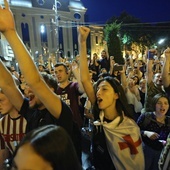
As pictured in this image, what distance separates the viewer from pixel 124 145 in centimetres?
210

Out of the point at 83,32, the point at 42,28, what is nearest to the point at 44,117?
the point at 83,32

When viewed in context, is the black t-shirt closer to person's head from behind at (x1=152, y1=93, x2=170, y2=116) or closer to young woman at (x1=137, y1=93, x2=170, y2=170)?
young woman at (x1=137, y1=93, x2=170, y2=170)

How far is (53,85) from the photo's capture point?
2.19 meters

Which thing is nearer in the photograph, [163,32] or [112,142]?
[112,142]

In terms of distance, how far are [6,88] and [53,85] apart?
0.44 m

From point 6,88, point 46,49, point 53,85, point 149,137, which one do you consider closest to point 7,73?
point 6,88

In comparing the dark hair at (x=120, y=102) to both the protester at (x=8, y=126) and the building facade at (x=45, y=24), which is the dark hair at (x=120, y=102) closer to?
the protester at (x=8, y=126)

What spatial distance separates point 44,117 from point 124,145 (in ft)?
2.64

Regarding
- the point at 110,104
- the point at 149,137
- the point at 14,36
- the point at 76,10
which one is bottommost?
the point at 149,137

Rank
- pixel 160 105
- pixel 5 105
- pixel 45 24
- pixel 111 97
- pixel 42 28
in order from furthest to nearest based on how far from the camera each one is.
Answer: pixel 45 24 → pixel 42 28 → pixel 160 105 → pixel 111 97 → pixel 5 105

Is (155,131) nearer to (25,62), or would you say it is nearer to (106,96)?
(106,96)

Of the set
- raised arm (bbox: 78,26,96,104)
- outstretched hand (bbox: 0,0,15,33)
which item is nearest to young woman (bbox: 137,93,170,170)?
raised arm (bbox: 78,26,96,104)

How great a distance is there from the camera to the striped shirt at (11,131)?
6.98ft

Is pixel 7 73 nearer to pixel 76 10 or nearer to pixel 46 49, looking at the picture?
pixel 46 49
